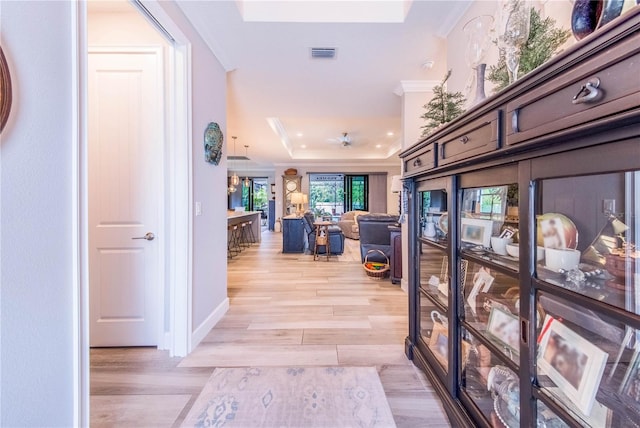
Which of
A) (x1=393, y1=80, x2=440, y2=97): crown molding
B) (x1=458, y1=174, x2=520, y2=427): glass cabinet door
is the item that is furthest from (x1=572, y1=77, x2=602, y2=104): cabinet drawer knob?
(x1=393, y1=80, x2=440, y2=97): crown molding

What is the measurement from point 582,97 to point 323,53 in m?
2.43

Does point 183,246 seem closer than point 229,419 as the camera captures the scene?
No

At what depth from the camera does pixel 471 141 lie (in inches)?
45.9

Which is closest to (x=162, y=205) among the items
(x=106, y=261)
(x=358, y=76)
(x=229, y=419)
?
(x=106, y=261)

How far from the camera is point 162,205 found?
225 centimetres

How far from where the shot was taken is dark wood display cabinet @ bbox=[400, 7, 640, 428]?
65cm

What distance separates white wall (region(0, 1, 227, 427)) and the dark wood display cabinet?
166 cm

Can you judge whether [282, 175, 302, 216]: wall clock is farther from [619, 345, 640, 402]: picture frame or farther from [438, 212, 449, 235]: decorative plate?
[619, 345, 640, 402]: picture frame

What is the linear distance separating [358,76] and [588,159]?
110 inches

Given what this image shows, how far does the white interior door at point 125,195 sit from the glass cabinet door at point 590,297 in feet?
8.02

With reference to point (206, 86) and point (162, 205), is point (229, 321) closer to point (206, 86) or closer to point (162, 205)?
point (162, 205)

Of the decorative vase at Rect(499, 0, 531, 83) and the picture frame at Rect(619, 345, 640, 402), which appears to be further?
the decorative vase at Rect(499, 0, 531, 83)

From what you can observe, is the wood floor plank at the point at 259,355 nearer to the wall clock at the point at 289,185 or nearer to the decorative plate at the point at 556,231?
the decorative plate at the point at 556,231

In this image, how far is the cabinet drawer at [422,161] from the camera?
1.54 metres
